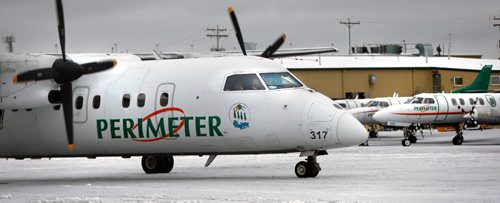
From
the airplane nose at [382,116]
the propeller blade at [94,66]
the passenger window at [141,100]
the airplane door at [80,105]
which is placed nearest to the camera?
the propeller blade at [94,66]

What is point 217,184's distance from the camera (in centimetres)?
2161

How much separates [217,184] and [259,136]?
1.99m

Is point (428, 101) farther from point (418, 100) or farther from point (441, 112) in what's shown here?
point (441, 112)

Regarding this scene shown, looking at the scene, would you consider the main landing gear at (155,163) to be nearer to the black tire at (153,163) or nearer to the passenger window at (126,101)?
the black tire at (153,163)

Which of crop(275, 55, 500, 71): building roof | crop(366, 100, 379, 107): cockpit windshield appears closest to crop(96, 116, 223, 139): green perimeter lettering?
crop(366, 100, 379, 107): cockpit windshield

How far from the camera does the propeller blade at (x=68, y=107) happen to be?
24.5 m

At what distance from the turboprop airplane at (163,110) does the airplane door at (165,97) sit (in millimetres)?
27

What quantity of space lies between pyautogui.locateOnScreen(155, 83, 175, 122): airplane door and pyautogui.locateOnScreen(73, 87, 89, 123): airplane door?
225cm

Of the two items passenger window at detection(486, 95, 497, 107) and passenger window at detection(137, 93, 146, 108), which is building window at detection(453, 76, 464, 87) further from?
passenger window at detection(137, 93, 146, 108)

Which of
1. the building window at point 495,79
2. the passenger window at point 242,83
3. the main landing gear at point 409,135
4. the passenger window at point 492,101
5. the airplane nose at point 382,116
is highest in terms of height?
the passenger window at point 242,83

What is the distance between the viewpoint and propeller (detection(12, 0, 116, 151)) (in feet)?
76.7

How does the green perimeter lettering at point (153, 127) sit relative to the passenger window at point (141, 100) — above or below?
below

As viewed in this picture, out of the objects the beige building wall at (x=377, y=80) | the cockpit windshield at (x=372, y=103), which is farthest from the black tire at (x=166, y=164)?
the beige building wall at (x=377, y=80)

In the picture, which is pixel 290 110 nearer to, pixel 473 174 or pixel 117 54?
pixel 473 174
